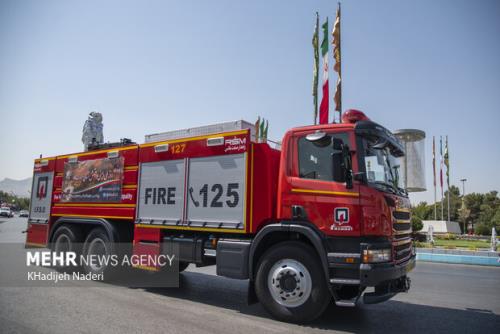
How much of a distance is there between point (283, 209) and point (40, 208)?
24.8 ft

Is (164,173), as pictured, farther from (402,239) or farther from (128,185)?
(402,239)

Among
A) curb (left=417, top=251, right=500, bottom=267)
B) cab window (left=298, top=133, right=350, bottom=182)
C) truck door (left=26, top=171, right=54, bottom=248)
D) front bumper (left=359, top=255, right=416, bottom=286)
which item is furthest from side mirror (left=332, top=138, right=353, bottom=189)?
curb (left=417, top=251, right=500, bottom=267)

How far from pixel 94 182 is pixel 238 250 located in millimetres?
4453

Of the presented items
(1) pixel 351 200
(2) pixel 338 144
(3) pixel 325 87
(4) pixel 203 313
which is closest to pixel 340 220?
(1) pixel 351 200

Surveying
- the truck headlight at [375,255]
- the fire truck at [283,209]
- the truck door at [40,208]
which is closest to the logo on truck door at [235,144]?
the fire truck at [283,209]

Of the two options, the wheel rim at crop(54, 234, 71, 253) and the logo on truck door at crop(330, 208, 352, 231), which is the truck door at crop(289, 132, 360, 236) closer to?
the logo on truck door at crop(330, 208, 352, 231)

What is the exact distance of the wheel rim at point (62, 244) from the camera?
886 cm

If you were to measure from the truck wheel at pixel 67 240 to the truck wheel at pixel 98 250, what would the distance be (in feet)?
0.98

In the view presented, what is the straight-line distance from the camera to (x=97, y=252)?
8.15 meters

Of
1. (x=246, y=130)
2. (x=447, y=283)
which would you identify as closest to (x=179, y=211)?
(x=246, y=130)

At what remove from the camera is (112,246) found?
7617mm

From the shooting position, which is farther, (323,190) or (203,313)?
(203,313)

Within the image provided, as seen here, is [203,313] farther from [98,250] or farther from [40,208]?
[40,208]

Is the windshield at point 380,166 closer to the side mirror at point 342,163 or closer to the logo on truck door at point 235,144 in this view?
the side mirror at point 342,163
